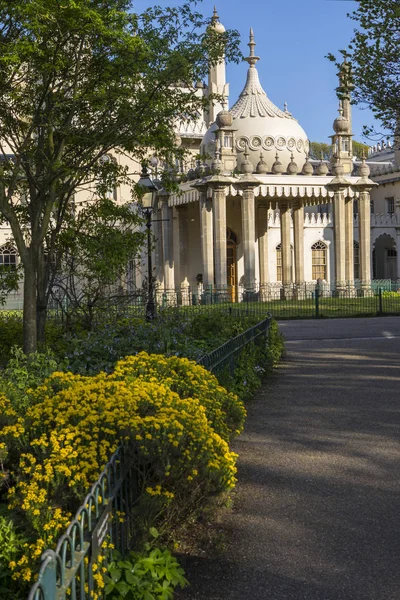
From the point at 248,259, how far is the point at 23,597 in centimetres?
2880

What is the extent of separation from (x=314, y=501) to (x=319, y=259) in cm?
4215

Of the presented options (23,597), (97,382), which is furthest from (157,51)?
(23,597)

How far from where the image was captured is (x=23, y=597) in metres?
4.12

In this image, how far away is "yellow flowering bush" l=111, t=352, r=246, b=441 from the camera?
6.74 metres

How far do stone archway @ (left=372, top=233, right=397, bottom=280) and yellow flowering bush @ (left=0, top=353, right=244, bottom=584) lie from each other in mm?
48132

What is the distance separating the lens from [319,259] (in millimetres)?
48000

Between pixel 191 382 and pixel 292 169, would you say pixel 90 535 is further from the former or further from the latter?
pixel 292 169

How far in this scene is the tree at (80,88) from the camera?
9.72 m

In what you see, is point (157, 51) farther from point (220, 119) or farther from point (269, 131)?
point (269, 131)

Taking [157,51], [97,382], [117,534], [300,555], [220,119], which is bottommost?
[300,555]

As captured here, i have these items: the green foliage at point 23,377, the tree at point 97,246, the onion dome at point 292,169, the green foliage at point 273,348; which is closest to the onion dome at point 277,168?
the onion dome at point 292,169

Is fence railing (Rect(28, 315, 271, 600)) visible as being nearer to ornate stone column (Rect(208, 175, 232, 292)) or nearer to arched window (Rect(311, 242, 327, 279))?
ornate stone column (Rect(208, 175, 232, 292))

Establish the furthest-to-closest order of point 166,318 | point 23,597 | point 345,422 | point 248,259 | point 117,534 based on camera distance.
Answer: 1. point 248,259
2. point 166,318
3. point 345,422
4. point 117,534
5. point 23,597

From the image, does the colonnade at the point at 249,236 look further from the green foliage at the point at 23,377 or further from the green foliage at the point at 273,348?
the green foliage at the point at 23,377
